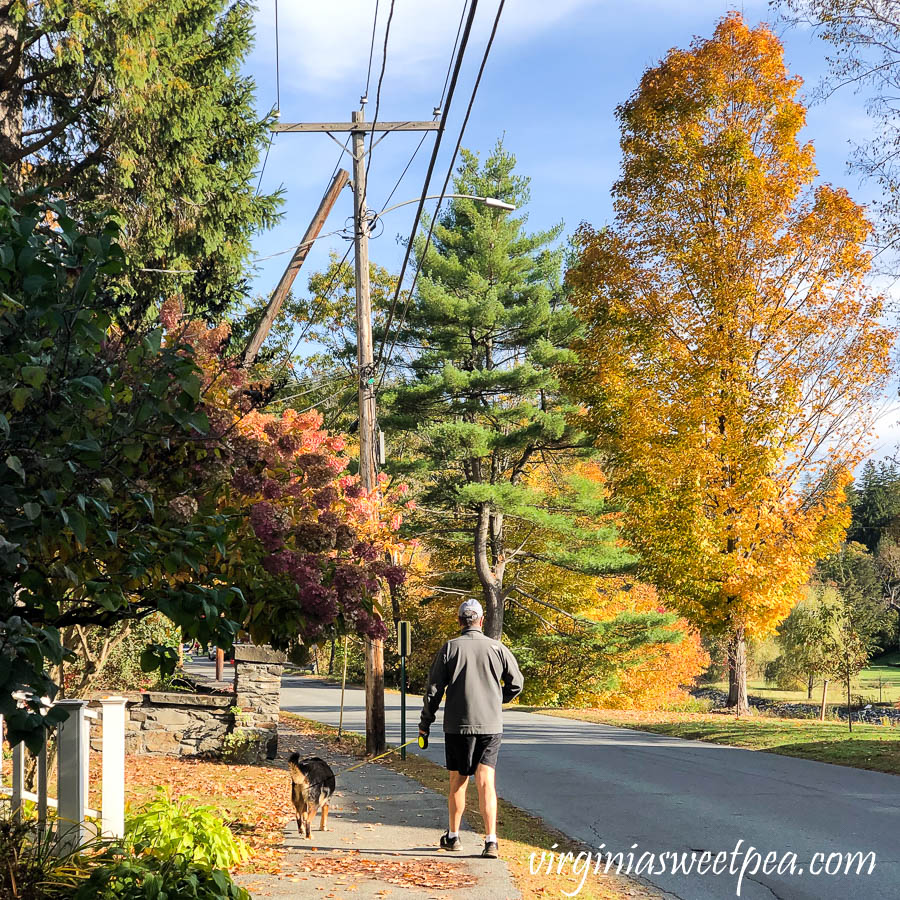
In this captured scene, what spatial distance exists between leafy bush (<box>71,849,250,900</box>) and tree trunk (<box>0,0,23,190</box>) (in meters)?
9.24

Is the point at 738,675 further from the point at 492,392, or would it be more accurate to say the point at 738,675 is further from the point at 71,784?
the point at 71,784

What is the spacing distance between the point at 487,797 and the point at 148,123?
34.5ft

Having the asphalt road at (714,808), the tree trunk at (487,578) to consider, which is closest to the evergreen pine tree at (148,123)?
the asphalt road at (714,808)

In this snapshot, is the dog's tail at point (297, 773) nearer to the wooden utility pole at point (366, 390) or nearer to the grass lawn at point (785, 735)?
the wooden utility pole at point (366, 390)

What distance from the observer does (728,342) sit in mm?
19281

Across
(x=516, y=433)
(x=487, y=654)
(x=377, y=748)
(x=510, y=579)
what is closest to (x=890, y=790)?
(x=487, y=654)

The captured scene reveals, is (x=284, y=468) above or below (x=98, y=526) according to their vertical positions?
above

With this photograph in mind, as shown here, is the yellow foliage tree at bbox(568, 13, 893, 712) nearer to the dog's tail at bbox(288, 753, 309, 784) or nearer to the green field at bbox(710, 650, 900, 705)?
the dog's tail at bbox(288, 753, 309, 784)

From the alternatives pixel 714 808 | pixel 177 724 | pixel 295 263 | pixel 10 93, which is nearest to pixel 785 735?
pixel 714 808

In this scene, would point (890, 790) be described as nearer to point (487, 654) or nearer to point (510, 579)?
point (487, 654)

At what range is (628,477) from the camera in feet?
65.2

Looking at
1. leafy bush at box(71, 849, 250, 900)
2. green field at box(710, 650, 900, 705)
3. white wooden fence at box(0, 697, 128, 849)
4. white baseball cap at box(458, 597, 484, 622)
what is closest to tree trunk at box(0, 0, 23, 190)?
white baseball cap at box(458, 597, 484, 622)

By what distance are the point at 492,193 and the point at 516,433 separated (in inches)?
316

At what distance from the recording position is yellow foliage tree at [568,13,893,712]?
19.0 metres
